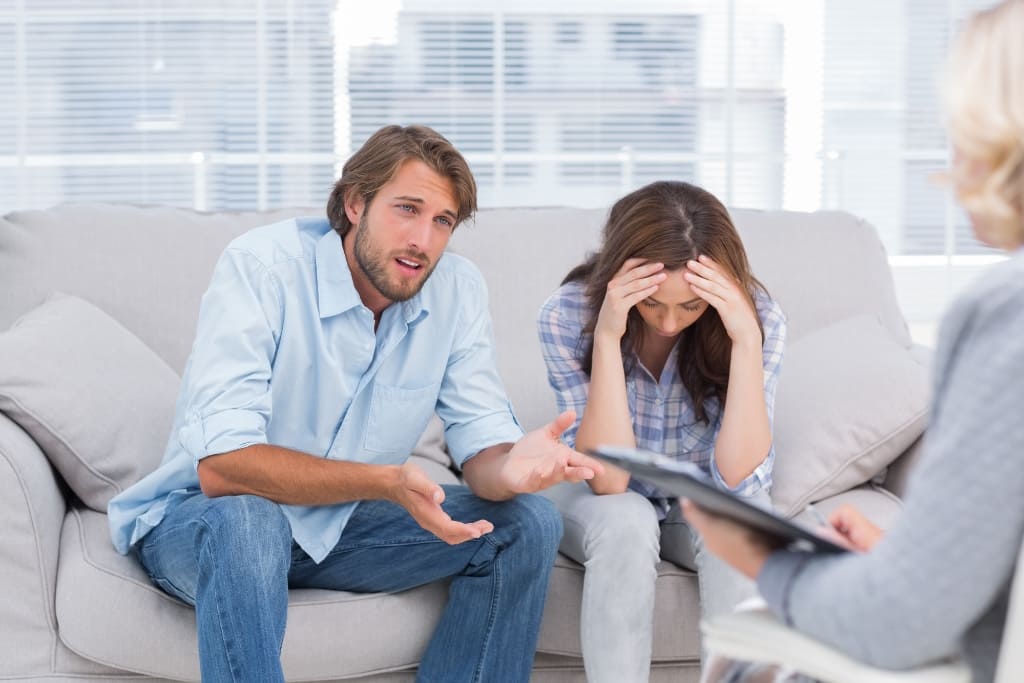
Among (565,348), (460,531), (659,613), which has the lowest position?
(659,613)

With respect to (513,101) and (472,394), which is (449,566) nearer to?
(472,394)

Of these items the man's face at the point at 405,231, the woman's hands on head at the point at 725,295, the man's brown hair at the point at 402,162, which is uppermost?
the man's brown hair at the point at 402,162

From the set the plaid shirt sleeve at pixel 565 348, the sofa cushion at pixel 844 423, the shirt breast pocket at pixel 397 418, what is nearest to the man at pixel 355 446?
the shirt breast pocket at pixel 397 418

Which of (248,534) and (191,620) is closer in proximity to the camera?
(248,534)

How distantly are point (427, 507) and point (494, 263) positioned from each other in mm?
977

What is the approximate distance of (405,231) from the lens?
187cm

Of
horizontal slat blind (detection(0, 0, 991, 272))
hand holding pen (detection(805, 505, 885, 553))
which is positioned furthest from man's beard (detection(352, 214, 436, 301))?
horizontal slat blind (detection(0, 0, 991, 272))

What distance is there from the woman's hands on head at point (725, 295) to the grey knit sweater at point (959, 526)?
113cm

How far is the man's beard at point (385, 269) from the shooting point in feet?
6.14

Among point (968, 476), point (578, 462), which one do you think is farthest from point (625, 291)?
point (968, 476)

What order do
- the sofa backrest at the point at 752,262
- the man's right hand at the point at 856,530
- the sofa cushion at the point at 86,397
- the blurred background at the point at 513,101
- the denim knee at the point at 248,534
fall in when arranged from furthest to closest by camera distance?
the blurred background at the point at 513,101
the sofa backrest at the point at 752,262
the sofa cushion at the point at 86,397
the denim knee at the point at 248,534
the man's right hand at the point at 856,530

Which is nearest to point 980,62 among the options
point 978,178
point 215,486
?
point 978,178

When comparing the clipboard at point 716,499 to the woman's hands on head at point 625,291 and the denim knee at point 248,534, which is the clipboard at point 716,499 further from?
the woman's hands on head at point 625,291

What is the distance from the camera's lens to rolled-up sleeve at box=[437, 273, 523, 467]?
1955mm
